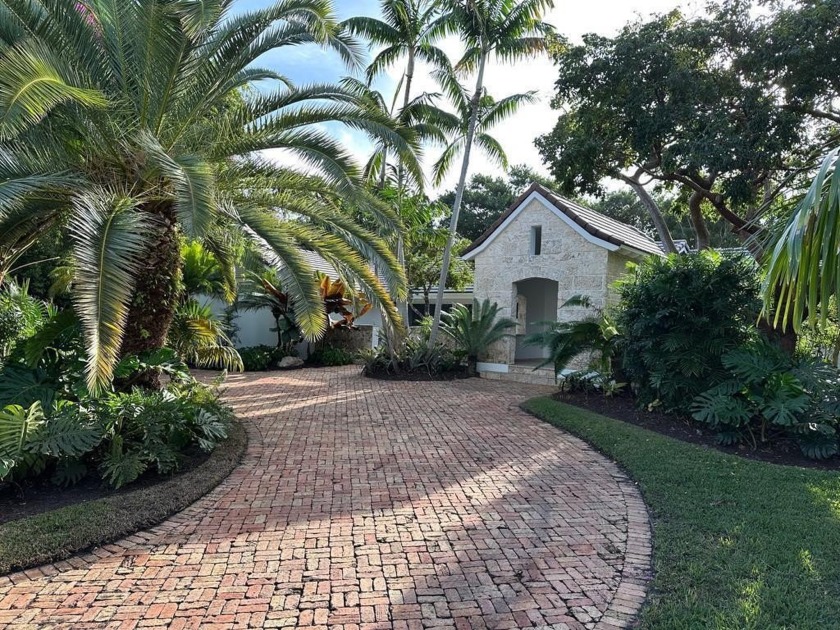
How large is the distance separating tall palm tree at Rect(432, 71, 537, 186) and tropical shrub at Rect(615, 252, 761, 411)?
260 inches

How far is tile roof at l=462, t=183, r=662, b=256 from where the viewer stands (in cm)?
1305

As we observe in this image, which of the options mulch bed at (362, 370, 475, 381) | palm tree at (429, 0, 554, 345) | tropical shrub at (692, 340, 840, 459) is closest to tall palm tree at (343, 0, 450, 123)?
palm tree at (429, 0, 554, 345)

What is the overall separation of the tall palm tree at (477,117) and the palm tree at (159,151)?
20.9 feet

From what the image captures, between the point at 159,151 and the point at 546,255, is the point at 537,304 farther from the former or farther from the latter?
the point at 159,151

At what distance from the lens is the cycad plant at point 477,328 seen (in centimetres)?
1469

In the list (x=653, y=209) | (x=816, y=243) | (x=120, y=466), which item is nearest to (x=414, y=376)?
(x=653, y=209)

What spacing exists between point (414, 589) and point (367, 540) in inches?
33.3

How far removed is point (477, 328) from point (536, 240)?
10.00 ft

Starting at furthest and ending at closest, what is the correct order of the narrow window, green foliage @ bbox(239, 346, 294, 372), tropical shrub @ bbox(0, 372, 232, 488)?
green foliage @ bbox(239, 346, 294, 372)
the narrow window
tropical shrub @ bbox(0, 372, 232, 488)

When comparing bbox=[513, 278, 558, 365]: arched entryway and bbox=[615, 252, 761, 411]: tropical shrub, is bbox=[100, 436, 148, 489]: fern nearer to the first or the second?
bbox=[615, 252, 761, 411]: tropical shrub

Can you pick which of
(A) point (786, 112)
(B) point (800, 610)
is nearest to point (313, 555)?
(B) point (800, 610)

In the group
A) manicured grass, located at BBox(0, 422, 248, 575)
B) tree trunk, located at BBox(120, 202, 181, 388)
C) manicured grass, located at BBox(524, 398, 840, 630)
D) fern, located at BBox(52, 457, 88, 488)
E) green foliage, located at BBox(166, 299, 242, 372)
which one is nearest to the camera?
manicured grass, located at BBox(524, 398, 840, 630)

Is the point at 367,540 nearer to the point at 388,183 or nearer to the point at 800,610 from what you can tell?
the point at 800,610

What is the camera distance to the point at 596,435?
24.9 feet
